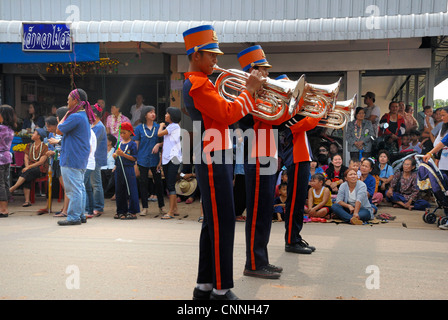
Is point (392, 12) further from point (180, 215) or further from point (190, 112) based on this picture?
point (190, 112)

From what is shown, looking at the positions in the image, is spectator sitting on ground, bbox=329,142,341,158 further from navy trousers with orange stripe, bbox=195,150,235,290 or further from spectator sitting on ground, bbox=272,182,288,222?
navy trousers with orange stripe, bbox=195,150,235,290

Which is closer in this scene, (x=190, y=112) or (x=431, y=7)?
(x=190, y=112)

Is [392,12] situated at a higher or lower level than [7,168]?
higher

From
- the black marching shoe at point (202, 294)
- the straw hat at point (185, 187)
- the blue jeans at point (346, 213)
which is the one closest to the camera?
the black marching shoe at point (202, 294)

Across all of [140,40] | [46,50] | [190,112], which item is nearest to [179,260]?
[190,112]

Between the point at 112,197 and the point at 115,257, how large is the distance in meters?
5.57

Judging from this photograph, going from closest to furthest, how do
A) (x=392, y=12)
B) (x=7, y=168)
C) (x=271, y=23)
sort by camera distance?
(x=7, y=168), (x=271, y=23), (x=392, y=12)

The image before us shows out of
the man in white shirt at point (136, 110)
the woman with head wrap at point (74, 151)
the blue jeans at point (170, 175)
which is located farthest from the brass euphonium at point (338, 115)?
the man in white shirt at point (136, 110)

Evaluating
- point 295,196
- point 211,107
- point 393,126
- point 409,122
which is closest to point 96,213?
point 295,196

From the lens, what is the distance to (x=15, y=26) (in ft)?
32.5

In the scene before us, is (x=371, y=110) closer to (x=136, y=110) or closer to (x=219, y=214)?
(x=136, y=110)

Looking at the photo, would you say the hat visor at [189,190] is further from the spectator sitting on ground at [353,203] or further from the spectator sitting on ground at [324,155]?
the spectator sitting on ground at [353,203]

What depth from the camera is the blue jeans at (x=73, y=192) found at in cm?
740

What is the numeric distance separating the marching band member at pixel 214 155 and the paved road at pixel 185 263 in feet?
1.51
